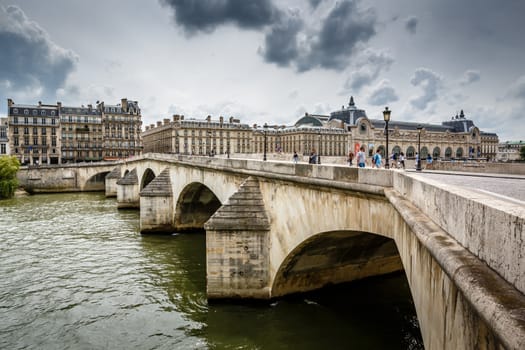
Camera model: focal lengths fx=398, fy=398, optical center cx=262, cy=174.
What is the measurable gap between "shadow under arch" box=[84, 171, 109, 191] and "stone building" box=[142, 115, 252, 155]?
Result: 95.0 feet

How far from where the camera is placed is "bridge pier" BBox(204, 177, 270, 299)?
42.4 ft

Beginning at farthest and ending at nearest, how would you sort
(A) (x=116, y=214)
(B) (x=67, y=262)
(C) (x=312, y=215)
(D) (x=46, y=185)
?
1. (D) (x=46, y=185)
2. (A) (x=116, y=214)
3. (B) (x=67, y=262)
4. (C) (x=312, y=215)

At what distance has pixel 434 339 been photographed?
13.7 ft

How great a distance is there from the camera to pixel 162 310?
12859 mm

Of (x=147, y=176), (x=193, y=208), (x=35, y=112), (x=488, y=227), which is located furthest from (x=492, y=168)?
(x=35, y=112)

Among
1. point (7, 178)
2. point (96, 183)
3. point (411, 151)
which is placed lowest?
point (96, 183)

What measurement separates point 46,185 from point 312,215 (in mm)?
52590

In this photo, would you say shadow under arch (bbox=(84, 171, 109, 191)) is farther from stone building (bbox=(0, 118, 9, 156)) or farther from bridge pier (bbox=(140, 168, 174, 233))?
bridge pier (bbox=(140, 168, 174, 233))

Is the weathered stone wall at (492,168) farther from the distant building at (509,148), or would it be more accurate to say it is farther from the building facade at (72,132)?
the distant building at (509,148)

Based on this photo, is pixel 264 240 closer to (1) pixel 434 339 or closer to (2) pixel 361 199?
(2) pixel 361 199

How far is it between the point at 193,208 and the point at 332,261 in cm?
1467

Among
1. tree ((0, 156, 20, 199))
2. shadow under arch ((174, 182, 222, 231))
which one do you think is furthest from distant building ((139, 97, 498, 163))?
shadow under arch ((174, 182, 222, 231))

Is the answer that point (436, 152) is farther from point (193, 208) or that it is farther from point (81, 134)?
point (193, 208)

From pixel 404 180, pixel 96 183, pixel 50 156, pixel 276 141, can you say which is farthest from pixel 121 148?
pixel 404 180
